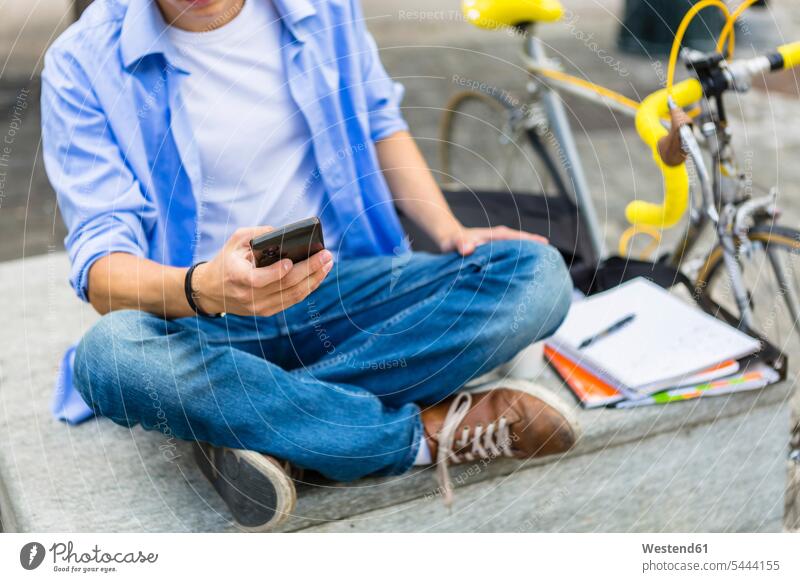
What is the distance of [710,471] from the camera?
4.60 ft

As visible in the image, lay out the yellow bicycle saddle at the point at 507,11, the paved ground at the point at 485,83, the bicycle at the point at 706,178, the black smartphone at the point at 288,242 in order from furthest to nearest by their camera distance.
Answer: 1. the paved ground at the point at 485,83
2. the yellow bicycle saddle at the point at 507,11
3. the bicycle at the point at 706,178
4. the black smartphone at the point at 288,242

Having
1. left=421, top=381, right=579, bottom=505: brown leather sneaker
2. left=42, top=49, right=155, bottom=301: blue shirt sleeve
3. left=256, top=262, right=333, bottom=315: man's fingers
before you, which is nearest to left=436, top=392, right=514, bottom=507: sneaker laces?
left=421, top=381, right=579, bottom=505: brown leather sneaker

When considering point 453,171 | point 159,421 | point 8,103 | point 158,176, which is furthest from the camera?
point 8,103

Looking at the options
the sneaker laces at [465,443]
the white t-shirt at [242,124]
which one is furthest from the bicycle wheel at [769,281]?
the white t-shirt at [242,124]

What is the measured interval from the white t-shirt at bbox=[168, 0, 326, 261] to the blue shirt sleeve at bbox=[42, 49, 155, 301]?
0.11 metres

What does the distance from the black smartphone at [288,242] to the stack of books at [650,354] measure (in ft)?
1.74

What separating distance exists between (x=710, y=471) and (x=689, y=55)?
640 mm

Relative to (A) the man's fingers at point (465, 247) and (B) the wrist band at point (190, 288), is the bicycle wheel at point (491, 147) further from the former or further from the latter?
(B) the wrist band at point (190, 288)

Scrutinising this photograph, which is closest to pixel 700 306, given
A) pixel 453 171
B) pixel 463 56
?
pixel 453 171

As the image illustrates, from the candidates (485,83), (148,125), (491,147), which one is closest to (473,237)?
(148,125)

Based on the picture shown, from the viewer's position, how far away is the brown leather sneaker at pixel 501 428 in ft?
3.96

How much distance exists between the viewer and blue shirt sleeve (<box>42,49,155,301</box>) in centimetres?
115

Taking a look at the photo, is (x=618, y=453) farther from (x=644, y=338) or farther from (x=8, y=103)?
(x=8, y=103)

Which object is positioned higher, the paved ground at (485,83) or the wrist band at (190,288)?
the wrist band at (190,288)
